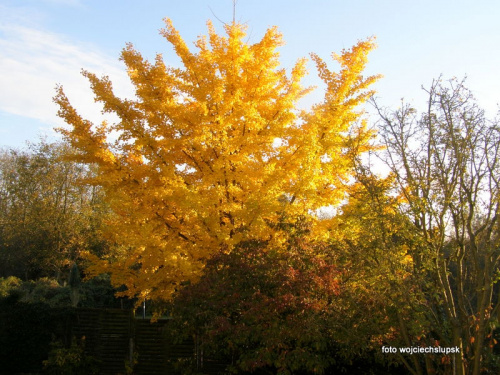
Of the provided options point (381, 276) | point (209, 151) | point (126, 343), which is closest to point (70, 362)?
point (126, 343)

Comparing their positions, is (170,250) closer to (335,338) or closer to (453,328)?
(335,338)

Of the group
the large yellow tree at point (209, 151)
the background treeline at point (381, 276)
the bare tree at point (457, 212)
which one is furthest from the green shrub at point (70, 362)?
the bare tree at point (457, 212)

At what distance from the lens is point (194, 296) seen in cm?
760

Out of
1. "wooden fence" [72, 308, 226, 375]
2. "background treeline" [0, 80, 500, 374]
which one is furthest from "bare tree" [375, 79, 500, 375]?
"wooden fence" [72, 308, 226, 375]

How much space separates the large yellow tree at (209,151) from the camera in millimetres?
8039

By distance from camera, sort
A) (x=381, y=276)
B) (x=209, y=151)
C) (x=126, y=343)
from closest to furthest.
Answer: (x=381, y=276)
(x=209, y=151)
(x=126, y=343)

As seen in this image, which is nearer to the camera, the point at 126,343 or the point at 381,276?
the point at 381,276

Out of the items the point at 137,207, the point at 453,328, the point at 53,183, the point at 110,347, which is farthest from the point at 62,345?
the point at 53,183

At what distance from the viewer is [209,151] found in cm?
891

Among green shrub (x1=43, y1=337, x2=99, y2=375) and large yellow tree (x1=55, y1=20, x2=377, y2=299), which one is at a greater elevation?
large yellow tree (x1=55, y1=20, x2=377, y2=299)

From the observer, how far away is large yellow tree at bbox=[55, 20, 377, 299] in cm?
804

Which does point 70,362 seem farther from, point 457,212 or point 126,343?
point 457,212

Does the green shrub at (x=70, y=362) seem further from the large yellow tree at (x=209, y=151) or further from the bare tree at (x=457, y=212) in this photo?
Answer: the bare tree at (x=457, y=212)

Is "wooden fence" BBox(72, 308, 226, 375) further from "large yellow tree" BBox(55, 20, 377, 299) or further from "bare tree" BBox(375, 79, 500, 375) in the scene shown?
"bare tree" BBox(375, 79, 500, 375)
